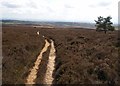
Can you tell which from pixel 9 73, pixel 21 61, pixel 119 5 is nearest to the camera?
pixel 9 73

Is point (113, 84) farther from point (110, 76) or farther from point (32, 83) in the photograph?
point (32, 83)

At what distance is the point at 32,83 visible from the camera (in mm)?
15672

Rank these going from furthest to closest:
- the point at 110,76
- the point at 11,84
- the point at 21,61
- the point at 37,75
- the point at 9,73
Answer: the point at 21,61, the point at 37,75, the point at 9,73, the point at 110,76, the point at 11,84

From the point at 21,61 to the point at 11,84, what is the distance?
723 centimetres

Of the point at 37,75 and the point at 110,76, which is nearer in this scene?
the point at 110,76

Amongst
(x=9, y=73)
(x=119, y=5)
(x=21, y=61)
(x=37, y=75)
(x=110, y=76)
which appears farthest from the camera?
(x=119, y=5)

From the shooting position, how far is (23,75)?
56.7ft

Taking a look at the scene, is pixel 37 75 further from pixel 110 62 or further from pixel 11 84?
pixel 110 62

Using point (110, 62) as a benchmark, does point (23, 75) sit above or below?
below

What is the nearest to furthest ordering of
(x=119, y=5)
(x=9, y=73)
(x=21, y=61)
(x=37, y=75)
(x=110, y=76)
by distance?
(x=110, y=76)
(x=9, y=73)
(x=37, y=75)
(x=21, y=61)
(x=119, y=5)

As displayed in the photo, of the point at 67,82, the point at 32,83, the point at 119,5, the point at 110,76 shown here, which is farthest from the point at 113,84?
the point at 119,5

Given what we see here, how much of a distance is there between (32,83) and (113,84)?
530 cm

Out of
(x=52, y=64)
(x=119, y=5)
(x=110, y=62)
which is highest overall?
(x=119, y=5)

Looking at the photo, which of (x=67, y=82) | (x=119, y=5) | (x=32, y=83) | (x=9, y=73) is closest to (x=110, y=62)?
(x=67, y=82)
